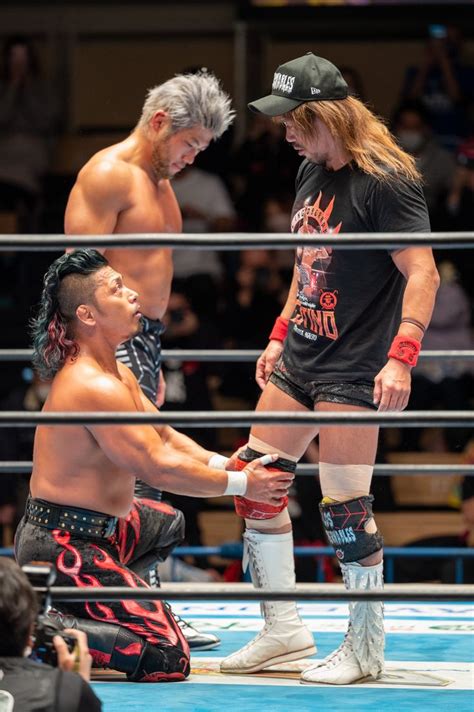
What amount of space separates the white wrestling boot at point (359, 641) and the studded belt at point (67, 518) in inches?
24.8

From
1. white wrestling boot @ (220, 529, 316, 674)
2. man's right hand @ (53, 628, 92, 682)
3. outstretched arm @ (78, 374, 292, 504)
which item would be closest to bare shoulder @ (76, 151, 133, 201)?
outstretched arm @ (78, 374, 292, 504)

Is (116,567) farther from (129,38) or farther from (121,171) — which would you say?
(129,38)

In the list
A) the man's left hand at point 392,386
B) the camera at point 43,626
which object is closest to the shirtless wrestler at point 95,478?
the man's left hand at point 392,386

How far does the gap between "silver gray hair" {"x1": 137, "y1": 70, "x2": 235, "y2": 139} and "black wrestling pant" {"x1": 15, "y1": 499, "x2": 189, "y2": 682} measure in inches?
50.2

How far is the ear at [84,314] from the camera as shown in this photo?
3.25 metres

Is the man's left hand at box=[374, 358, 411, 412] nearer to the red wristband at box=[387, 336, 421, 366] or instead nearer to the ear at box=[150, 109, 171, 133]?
the red wristband at box=[387, 336, 421, 366]

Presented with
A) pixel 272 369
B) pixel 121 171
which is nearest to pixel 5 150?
pixel 121 171

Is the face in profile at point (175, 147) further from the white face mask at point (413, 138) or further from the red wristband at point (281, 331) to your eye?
the white face mask at point (413, 138)

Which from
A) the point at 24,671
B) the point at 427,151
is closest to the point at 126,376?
the point at 24,671

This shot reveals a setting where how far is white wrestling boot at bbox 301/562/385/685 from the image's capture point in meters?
3.18

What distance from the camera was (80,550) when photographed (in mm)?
3256

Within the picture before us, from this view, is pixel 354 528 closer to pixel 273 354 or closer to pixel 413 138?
pixel 273 354

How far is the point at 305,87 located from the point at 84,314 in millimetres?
773

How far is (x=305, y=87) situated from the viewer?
3.18 metres
